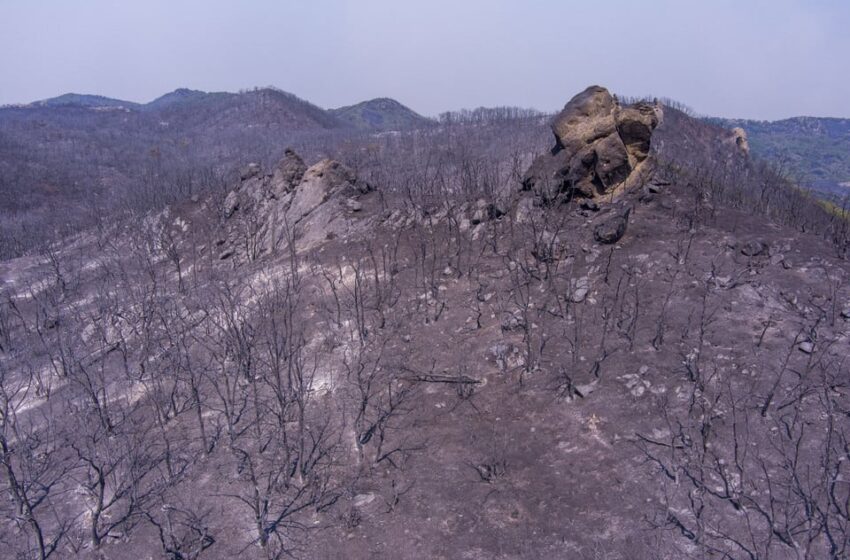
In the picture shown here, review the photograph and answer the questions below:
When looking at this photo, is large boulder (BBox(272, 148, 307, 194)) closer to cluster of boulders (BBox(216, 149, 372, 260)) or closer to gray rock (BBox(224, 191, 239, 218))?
cluster of boulders (BBox(216, 149, 372, 260))

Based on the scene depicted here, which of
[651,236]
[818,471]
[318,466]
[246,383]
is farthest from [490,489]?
[651,236]

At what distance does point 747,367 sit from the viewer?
7.76 meters

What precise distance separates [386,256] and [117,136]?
7220 cm

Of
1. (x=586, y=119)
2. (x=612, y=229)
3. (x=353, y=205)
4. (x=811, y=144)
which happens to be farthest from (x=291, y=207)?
(x=811, y=144)

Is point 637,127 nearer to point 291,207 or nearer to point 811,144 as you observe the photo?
point 291,207

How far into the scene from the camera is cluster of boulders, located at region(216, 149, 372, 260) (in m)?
15.5

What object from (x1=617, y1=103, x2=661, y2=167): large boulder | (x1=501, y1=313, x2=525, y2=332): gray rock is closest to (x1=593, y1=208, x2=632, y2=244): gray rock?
(x1=617, y1=103, x2=661, y2=167): large boulder

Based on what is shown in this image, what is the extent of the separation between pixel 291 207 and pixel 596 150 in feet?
29.0

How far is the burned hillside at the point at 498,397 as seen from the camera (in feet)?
20.7

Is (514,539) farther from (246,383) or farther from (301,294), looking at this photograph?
(301,294)

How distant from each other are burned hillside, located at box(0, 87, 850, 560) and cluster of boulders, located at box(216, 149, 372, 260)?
5.05 ft

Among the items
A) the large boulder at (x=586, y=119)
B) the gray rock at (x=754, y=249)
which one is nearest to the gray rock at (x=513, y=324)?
the gray rock at (x=754, y=249)

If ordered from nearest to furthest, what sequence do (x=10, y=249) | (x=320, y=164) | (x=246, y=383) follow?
(x=246, y=383) < (x=320, y=164) < (x=10, y=249)

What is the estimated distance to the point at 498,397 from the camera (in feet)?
27.5
